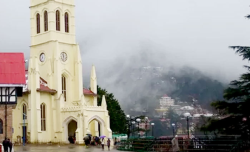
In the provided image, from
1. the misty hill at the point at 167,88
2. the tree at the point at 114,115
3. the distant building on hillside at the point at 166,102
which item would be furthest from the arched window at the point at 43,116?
the distant building on hillside at the point at 166,102

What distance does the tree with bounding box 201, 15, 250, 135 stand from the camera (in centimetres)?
2559

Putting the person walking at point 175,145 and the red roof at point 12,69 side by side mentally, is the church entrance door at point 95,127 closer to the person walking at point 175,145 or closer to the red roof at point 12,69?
the red roof at point 12,69

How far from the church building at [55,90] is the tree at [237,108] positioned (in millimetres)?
32972

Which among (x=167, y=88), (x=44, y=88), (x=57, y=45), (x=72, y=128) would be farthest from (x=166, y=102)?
(x=44, y=88)

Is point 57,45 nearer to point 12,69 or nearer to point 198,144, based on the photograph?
point 12,69

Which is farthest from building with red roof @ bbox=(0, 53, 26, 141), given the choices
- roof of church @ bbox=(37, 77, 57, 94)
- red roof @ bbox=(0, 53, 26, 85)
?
roof of church @ bbox=(37, 77, 57, 94)

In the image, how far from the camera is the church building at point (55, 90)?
5944 centimetres

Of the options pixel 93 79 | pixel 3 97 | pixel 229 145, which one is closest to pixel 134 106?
pixel 93 79

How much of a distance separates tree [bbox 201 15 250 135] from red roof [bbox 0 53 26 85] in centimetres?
2247

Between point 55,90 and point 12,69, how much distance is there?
17.9 metres

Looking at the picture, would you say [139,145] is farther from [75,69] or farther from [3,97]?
[75,69]

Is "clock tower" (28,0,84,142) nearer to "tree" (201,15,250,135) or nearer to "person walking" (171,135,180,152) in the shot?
"person walking" (171,135,180,152)

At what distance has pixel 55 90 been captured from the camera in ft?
203

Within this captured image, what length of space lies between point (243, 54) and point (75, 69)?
4218cm
